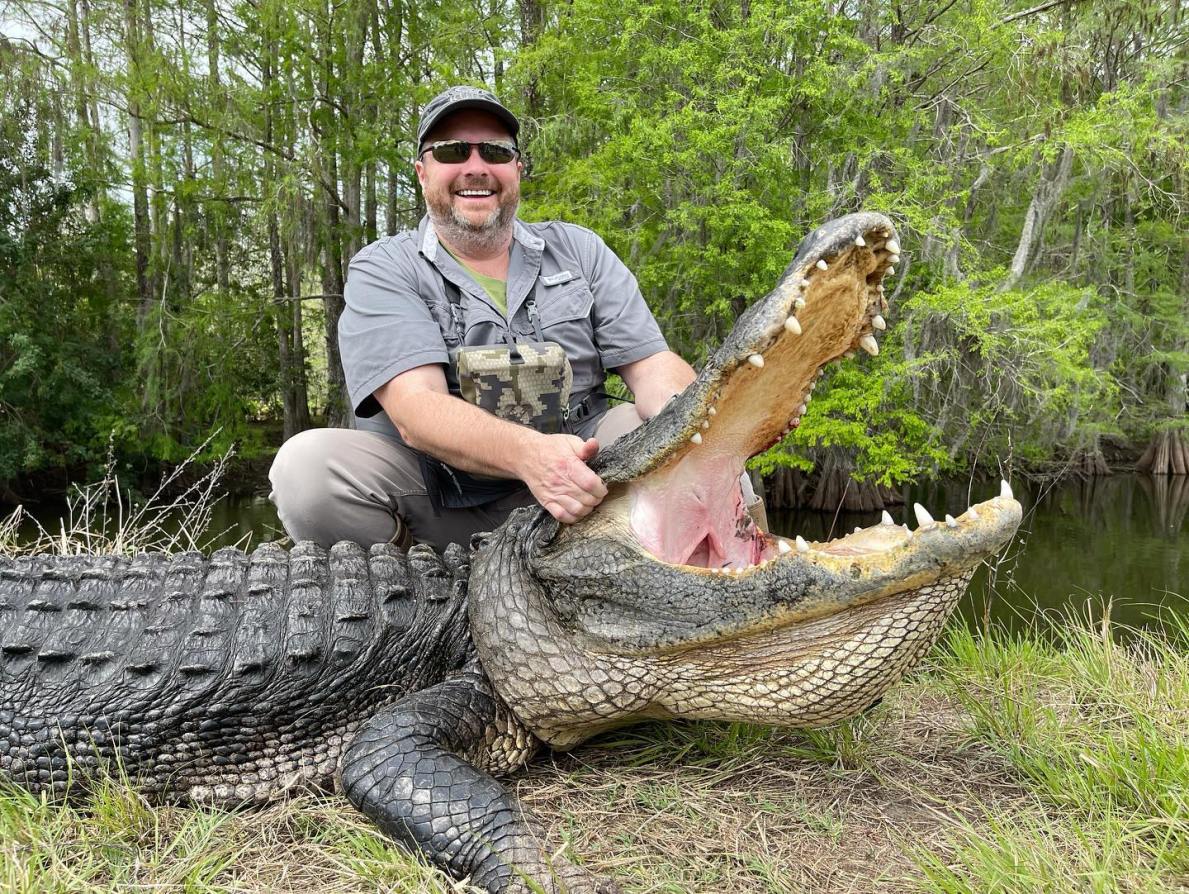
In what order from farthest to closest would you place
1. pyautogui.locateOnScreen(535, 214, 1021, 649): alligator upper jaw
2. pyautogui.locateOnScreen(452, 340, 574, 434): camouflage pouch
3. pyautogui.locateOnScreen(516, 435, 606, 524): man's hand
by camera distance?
pyautogui.locateOnScreen(452, 340, 574, 434): camouflage pouch → pyautogui.locateOnScreen(516, 435, 606, 524): man's hand → pyautogui.locateOnScreen(535, 214, 1021, 649): alligator upper jaw

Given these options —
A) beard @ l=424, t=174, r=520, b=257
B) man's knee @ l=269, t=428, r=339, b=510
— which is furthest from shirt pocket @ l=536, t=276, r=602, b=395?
man's knee @ l=269, t=428, r=339, b=510

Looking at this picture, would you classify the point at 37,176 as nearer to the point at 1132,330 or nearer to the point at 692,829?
the point at 692,829

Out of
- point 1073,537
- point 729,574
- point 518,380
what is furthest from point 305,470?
point 1073,537

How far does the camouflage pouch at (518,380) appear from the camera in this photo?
9.14 ft

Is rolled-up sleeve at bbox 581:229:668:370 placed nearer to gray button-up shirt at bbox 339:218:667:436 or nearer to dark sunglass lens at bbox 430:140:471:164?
gray button-up shirt at bbox 339:218:667:436

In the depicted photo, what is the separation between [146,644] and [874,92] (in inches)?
371

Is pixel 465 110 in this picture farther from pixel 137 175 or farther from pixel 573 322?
pixel 137 175

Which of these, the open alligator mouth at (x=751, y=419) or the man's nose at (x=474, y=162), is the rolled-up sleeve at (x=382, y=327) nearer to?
the man's nose at (x=474, y=162)

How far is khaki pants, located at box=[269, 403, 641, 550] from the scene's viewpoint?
9.41 ft

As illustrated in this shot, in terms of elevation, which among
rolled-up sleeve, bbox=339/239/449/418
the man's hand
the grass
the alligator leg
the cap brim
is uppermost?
the cap brim

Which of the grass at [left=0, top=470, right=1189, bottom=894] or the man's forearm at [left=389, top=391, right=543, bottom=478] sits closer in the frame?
the grass at [left=0, top=470, right=1189, bottom=894]

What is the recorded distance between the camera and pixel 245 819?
76.5 inches

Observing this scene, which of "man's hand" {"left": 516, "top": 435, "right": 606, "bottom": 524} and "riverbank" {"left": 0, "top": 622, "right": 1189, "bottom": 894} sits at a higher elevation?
"man's hand" {"left": 516, "top": 435, "right": 606, "bottom": 524}

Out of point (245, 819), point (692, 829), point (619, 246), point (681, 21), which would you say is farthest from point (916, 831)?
point (681, 21)
